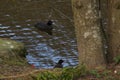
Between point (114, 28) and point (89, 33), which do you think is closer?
point (89, 33)

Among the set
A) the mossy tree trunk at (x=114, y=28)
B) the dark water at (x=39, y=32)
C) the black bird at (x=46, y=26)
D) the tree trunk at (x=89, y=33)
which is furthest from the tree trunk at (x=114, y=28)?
the black bird at (x=46, y=26)

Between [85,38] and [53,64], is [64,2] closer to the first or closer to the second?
[53,64]

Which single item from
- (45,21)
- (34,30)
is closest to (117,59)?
(34,30)

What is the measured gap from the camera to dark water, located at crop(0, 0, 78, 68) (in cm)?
1216

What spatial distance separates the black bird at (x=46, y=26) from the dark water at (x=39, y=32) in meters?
0.17

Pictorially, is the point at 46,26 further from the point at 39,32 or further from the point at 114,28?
the point at 114,28

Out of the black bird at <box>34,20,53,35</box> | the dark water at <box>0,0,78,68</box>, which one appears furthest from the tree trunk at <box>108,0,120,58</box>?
the black bird at <box>34,20,53,35</box>

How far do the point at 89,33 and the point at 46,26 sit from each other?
9.36m

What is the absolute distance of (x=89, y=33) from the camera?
6.99 m

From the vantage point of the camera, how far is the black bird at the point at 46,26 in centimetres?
1550

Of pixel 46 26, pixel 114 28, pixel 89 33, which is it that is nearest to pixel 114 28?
pixel 114 28

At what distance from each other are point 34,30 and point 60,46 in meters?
2.72

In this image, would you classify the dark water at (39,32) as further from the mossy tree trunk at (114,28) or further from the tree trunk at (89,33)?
the tree trunk at (89,33)

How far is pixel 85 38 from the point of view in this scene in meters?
7.06
